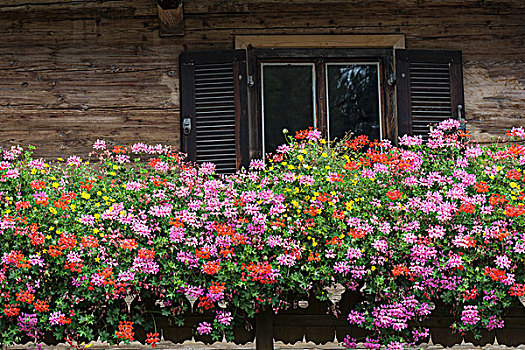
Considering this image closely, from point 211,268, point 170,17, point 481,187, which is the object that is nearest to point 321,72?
point 170,17

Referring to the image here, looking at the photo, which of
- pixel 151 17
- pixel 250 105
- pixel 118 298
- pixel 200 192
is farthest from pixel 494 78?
pixel 118 298

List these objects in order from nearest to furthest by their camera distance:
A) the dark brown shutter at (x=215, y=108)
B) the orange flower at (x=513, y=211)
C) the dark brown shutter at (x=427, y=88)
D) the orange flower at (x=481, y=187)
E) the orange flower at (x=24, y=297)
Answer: the orange flower at (x=24, y=297), the orange flower at (x=513, y=211), the orange flower at (x=481, y=187), the dark brown shutter at (x=215, y=108), the dark brown shutter at (x=427, y=88)

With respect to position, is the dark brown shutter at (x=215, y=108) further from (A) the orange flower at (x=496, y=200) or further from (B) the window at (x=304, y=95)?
(A) the orange flower at (x=496, y=200)

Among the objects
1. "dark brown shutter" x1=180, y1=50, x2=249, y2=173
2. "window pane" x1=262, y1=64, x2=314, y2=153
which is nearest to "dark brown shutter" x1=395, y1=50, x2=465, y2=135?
"window pane" x1=262, y1=64, x2=314, y2=153

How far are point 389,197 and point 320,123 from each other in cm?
261

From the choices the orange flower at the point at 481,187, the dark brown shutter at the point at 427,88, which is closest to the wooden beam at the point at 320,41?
the dark brown shutter at the point at 427,88

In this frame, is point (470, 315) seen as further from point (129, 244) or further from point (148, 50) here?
point (148, 50)

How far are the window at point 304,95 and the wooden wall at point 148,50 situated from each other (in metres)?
0.17

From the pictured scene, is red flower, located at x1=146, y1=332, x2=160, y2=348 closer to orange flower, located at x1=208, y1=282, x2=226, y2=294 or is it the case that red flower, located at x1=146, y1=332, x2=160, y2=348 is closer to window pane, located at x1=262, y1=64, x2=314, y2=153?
orange flower, located at x1=208, y1=282, x2=226, y2=294

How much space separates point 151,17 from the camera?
6535 mm

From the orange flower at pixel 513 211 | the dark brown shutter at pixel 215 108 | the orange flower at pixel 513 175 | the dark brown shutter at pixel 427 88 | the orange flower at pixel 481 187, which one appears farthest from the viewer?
the dark brown shutter at pixel 427 88

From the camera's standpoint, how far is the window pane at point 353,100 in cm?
659

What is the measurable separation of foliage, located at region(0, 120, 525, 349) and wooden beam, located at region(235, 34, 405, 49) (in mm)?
2725

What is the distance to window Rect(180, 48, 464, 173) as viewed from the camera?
6383 mm
